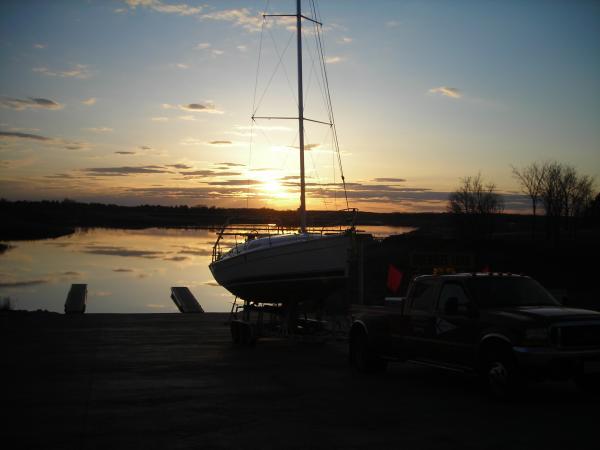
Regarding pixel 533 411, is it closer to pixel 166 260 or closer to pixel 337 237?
pixel 337 237

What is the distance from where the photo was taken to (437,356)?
1243cm

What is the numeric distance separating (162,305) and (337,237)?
2080 centimetres

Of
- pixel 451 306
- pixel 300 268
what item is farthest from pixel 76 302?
pixel 451 306

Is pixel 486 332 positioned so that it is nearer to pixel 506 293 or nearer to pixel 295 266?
pixel 506 293

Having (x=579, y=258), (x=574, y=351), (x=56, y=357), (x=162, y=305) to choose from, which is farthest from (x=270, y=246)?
(x=579, y=258)

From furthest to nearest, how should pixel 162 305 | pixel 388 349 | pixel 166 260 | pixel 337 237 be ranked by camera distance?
pixel 166 260
pixel 162 305
pixel 337 237
pixel 388 349

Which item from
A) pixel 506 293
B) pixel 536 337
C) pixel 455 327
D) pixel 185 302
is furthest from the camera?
pixel 185 302

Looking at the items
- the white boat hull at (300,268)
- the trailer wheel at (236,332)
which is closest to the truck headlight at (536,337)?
the white boat hull at (300,268)

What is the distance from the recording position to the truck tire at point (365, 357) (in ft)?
45.7

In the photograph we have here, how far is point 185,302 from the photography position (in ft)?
102

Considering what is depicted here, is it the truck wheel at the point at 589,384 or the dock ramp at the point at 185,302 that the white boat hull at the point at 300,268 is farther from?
the dock ramp at the point at 185,302

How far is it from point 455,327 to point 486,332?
0.73 m

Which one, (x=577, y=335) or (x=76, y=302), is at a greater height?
(x=577, y=335)

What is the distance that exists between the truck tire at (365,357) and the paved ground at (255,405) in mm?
292
